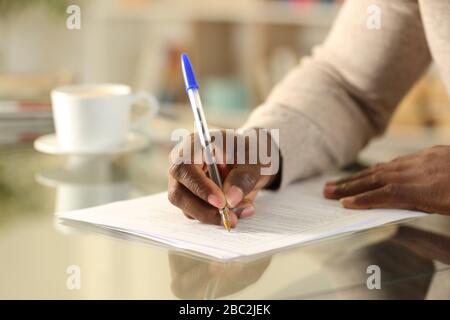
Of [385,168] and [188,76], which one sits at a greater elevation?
[188,76]

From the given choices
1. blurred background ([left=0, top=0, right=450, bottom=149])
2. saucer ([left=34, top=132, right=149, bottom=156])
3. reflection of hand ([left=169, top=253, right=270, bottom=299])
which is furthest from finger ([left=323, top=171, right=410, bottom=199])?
blurred background ([left=0, top=0, right=450, bottom=149])

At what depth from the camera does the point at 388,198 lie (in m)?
0.79

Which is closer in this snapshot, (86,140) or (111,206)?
(111,206)

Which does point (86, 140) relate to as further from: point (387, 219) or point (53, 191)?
point (387, 219)

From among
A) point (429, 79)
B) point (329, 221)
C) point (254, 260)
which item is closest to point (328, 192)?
point (329, 221)

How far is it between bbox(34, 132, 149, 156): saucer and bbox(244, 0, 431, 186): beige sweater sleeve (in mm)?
207

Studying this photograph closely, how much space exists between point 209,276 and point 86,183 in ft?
1.25

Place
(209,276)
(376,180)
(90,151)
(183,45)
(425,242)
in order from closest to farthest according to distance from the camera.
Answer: (209,276) < (425,242) < (376,180) < (90,151) < (183,45)

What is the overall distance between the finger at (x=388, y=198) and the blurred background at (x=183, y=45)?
1772 millimetres

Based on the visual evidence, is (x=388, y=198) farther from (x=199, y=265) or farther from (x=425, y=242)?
(x=199, y=265)

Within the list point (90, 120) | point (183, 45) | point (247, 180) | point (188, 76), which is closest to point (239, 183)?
point (247, 180)

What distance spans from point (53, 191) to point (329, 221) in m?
0.35

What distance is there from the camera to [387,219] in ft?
2.50

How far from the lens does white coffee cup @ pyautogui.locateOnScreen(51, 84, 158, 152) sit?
105cm
